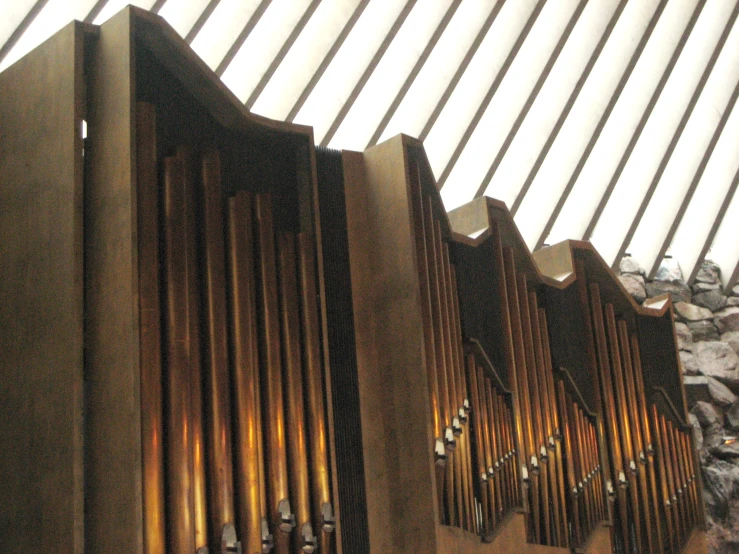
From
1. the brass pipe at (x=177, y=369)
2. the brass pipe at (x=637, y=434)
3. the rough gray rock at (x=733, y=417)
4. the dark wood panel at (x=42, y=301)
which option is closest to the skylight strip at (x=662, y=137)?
the rough gray rock at (x=733, y=417)

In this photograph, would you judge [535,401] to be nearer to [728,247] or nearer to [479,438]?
[479,438]

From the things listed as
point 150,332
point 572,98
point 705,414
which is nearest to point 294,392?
Answer: point 150,332

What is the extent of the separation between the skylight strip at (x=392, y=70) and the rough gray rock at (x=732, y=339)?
4.01 meters

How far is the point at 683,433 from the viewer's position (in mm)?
7074

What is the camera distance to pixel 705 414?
27.9 feet

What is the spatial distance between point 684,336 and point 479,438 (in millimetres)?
4464

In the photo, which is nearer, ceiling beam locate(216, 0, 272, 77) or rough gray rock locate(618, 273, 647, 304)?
ceiling beam locate(216, 0, 272, 77)

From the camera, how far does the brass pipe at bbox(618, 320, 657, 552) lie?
20.7 ft

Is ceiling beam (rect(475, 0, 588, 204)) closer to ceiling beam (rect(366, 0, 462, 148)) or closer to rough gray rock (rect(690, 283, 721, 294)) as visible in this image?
ceiling beam (rect(366, 0, 462, 148))

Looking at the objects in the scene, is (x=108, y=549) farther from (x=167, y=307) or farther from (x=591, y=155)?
(x=591, y=155)

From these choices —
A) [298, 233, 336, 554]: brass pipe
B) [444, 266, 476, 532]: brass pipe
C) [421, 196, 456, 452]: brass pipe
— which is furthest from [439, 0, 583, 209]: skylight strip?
[298, 233, 336, 554]: brass pipe

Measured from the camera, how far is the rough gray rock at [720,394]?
339 inches

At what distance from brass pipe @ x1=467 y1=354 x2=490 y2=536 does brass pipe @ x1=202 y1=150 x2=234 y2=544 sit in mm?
1631

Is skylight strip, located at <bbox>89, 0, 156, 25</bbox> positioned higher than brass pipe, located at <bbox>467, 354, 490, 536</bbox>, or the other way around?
skylight strip, located at <bbox>89, 0, 156, 25</bbox>
